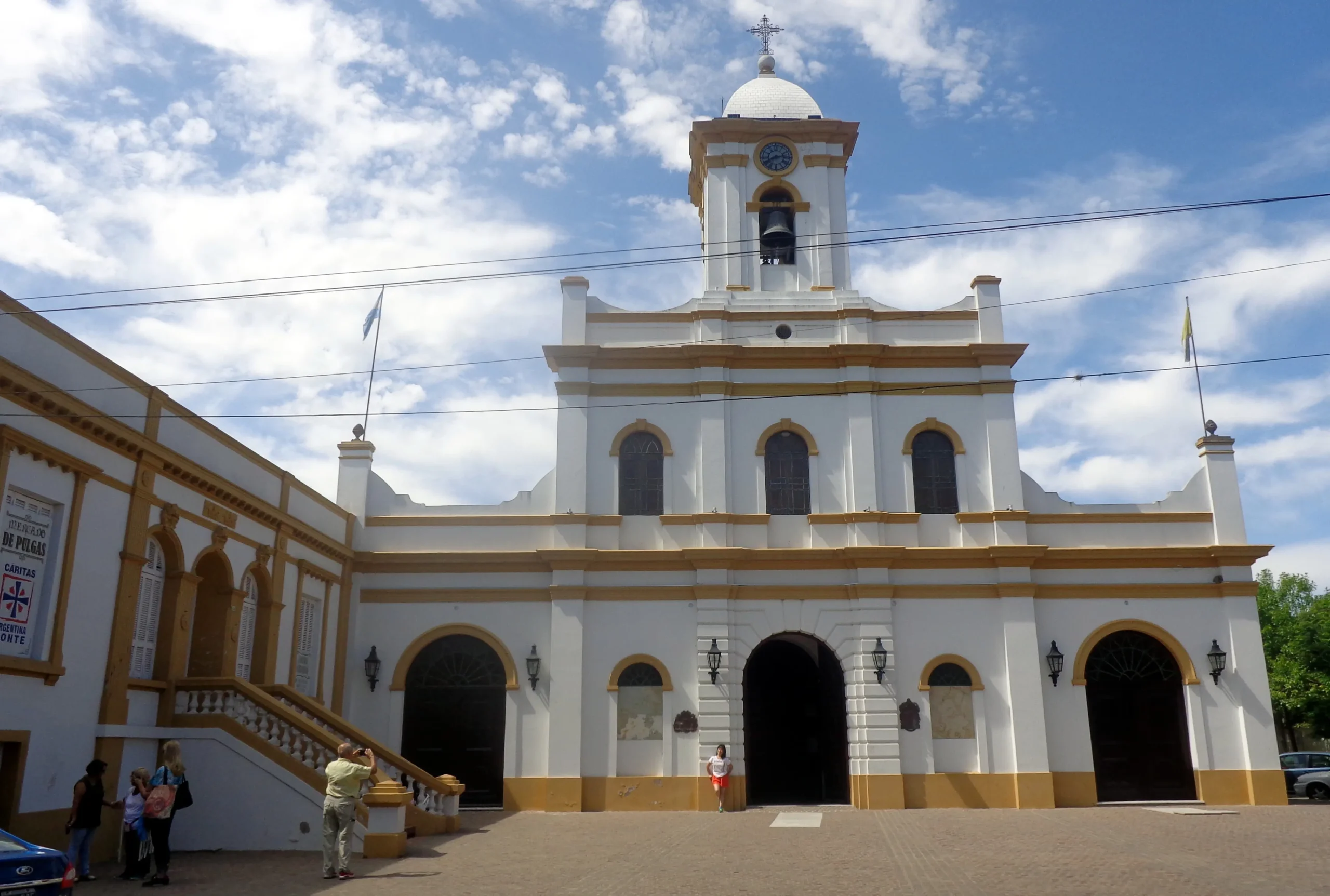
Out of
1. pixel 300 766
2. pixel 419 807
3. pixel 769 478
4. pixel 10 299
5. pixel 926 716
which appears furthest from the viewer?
pixel 769 478

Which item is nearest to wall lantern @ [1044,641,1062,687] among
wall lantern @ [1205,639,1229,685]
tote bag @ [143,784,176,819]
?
wall lantern @ [1205,639,1229,685]

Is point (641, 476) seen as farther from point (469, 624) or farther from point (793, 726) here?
point (793, 726)

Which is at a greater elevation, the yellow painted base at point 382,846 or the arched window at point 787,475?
the arched window at point 787,475

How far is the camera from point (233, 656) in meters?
18.1

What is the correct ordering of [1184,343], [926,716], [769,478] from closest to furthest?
[926,716] → [769,478] → [1184,343]

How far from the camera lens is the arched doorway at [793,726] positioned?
75.0ft

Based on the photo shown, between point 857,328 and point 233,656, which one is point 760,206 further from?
point 233,656

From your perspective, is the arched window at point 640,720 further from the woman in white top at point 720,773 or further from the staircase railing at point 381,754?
the staircase railing at point 381,754

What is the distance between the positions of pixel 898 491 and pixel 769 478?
2.77 metres

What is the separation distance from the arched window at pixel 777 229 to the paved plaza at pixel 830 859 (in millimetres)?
12636

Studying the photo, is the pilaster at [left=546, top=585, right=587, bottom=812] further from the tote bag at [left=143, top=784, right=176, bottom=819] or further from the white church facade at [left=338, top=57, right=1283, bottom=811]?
the tote bag at [left=143, top=784, right=176, bottom=819]

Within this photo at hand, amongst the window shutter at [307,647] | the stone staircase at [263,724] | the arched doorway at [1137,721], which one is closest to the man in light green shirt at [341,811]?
the stone staircase at [263,724]

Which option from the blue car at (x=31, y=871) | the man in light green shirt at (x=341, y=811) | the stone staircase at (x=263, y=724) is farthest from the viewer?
the stone staircase at (x=263, y=724)

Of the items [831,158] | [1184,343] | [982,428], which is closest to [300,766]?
[982,428]
